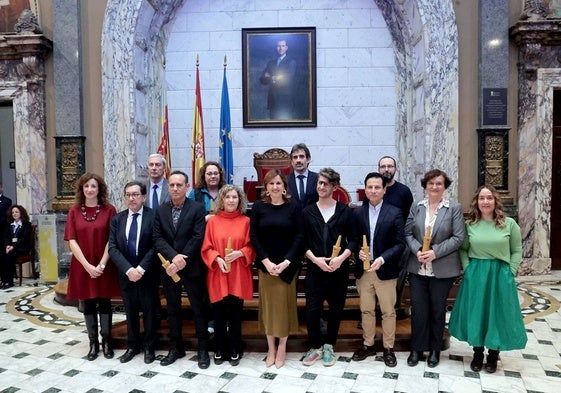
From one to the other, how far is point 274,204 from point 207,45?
546cm

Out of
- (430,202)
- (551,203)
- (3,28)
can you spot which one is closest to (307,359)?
(430,202)

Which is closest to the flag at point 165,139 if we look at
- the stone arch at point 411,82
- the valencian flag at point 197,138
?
the stone arch at point 411,82

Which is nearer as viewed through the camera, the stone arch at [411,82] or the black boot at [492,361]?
the black boot at [492,361]

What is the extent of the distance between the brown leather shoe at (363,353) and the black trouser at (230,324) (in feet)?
3.31

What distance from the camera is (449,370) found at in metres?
3.70

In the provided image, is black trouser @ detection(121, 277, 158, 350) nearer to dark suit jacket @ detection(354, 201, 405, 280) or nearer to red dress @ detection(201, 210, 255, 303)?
red dress @ detection(201, 210, 255, 303)

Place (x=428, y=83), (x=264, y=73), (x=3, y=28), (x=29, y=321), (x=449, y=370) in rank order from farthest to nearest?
(x=264, y=73) < (x=3, y=28) < (x=428, y=83) < (x=29, y=321) < (x=449, y=370)

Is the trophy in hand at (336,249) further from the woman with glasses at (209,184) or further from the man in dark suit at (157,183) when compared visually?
the man in dark suit at (157,183)

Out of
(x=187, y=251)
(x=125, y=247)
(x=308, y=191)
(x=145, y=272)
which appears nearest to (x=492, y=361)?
(x=308, y=191)

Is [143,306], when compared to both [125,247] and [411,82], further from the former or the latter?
[411,82]

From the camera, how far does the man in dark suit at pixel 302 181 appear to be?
4.37 metres

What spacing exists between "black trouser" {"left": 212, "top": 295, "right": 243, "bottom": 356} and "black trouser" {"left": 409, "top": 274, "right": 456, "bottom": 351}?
1477mm

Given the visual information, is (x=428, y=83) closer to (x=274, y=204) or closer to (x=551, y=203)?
(x=551, y=203)

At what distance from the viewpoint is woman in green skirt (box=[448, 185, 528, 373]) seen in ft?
11.7
